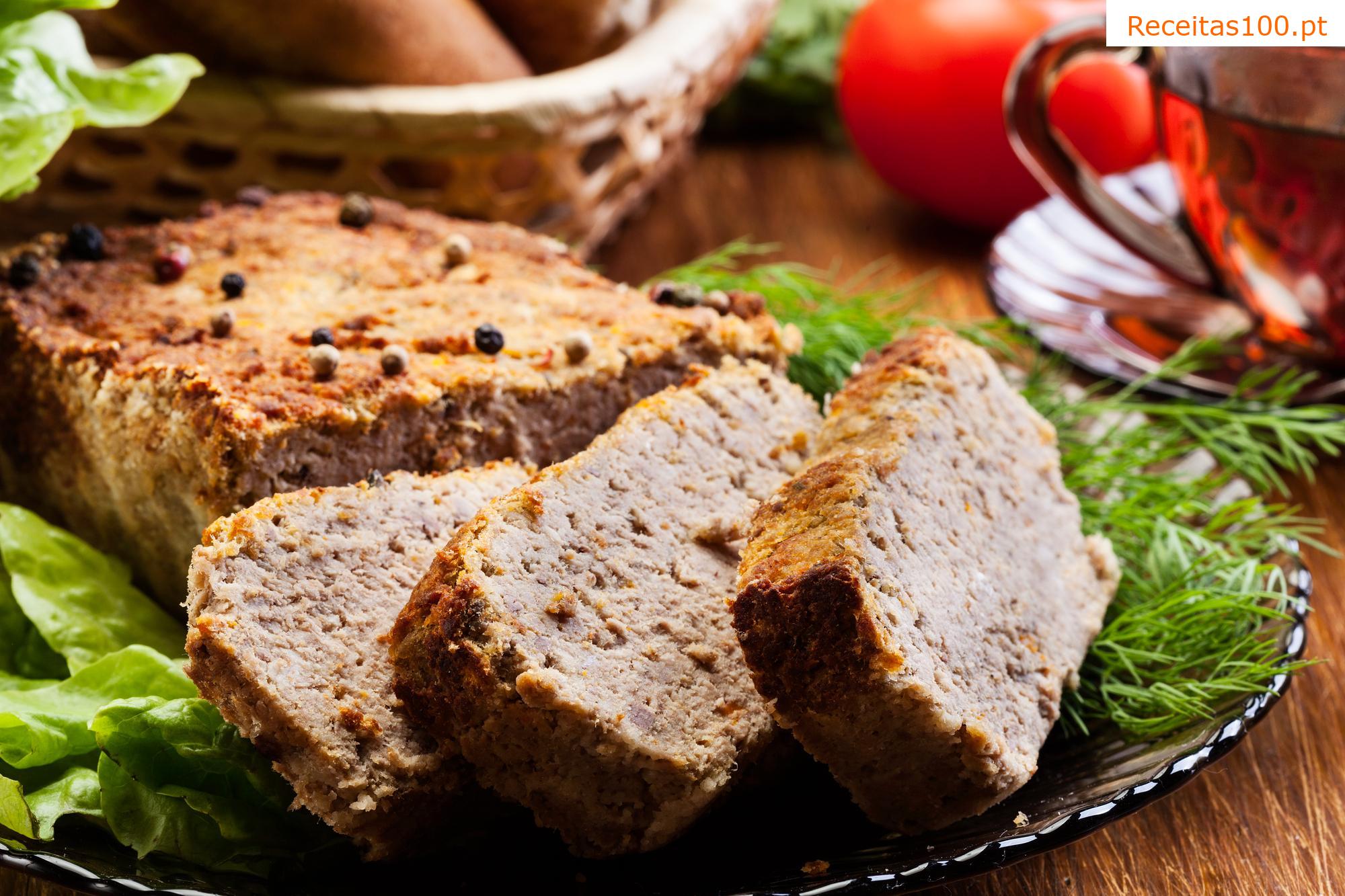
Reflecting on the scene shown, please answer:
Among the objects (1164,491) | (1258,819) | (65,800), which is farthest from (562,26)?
(1258,819)

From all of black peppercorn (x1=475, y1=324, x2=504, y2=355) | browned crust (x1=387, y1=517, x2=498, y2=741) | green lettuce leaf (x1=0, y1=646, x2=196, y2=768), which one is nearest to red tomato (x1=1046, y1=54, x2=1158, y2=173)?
black peppercorn (x1=475, y1=324, x2=504, y2=355)

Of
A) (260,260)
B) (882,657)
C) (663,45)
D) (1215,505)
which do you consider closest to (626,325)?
(260,260)

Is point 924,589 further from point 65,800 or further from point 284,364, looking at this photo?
point 65,800

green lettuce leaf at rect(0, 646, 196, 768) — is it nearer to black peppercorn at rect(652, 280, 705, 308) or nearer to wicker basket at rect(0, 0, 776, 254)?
black peppercorn at rect(652, 280, 705, 308)

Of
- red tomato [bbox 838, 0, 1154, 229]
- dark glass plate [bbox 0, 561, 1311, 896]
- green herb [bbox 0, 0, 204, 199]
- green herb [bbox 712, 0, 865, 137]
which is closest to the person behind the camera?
dark glass plate [bbox 0, 561, 1311, 896]

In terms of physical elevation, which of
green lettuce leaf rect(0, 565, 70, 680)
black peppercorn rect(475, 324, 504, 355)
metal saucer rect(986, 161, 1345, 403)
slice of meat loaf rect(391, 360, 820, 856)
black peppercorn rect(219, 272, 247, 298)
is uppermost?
→ black peppercorn rect(475, 324, 504, 355)

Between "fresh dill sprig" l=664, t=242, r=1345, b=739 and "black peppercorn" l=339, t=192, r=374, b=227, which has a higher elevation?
"black peppercorn" l=339, t=192, r=374, b=227
